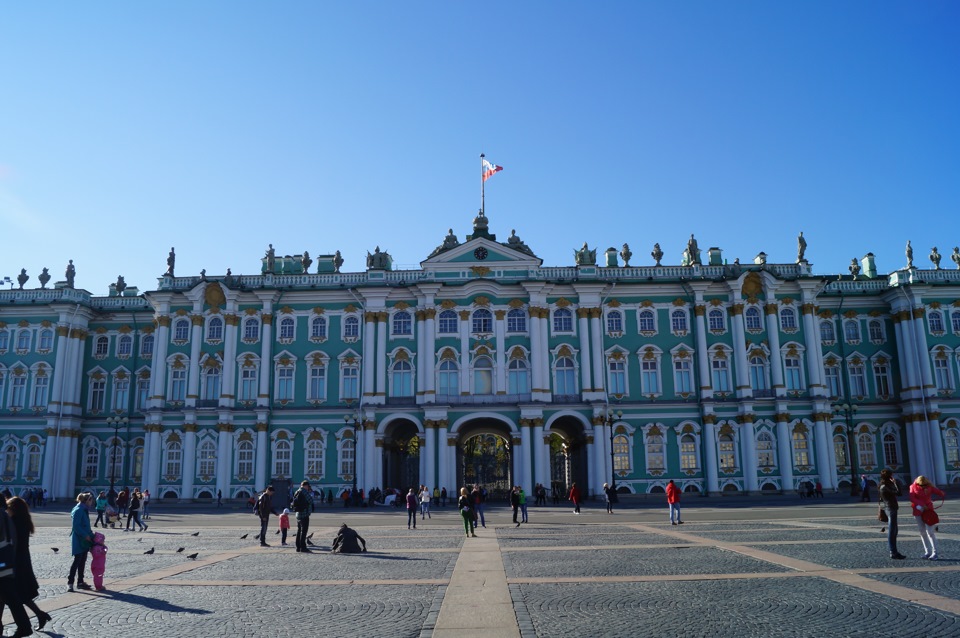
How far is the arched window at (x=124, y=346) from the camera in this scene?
201 feet

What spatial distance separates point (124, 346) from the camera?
2424 inches

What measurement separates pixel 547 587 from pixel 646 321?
44506 millimetres

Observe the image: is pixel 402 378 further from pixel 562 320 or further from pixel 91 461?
pixel 91 461

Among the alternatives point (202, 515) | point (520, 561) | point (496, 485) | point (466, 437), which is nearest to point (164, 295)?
point (202, 515)

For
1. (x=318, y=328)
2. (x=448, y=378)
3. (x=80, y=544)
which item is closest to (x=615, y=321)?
(x=448, y=378)

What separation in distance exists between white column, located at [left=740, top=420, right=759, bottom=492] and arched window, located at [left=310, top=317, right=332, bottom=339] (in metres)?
31.8

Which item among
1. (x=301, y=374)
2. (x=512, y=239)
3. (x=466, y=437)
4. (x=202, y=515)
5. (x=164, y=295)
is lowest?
(x=202, y=515)

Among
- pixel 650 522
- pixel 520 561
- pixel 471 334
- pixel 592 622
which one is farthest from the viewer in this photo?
pixel 471 334

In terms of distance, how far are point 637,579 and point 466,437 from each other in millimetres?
44827

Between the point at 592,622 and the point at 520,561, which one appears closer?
the point at 592,622

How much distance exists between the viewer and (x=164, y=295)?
193ft

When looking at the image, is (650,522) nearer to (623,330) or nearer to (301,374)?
(623,330)

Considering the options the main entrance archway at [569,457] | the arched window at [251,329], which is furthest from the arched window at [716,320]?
the arched window at [251,329]

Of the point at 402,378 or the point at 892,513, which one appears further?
the point at 402,378
